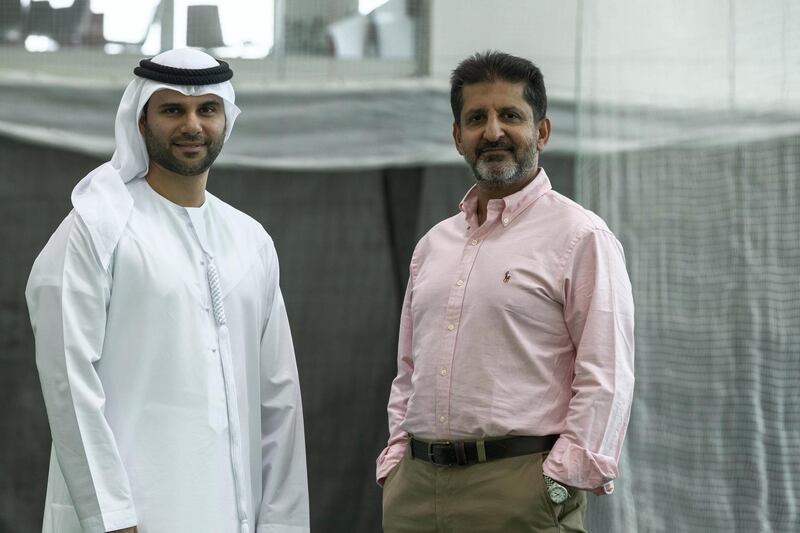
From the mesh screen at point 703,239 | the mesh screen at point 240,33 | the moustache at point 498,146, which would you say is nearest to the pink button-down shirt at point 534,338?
the moustache at point 498,146

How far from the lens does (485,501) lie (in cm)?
266

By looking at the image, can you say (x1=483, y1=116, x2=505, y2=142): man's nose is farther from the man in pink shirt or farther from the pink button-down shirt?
the pink button-down shirt

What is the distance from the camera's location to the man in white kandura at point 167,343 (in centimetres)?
259

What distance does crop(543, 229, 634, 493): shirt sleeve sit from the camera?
2547 mm

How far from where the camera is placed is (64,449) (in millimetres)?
2584

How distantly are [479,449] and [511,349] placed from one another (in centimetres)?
24

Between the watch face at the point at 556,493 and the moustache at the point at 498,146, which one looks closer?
the watch face at the point at 556,493

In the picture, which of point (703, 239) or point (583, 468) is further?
point (703, 239)

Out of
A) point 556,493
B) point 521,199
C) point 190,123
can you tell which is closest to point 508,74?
point 521,199

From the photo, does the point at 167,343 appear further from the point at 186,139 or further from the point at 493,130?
the point at 493,130

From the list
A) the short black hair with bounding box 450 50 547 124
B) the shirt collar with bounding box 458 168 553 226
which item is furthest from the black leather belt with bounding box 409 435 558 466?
the short black hair with bounding box 450 50 547 124

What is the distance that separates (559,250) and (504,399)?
363 millimetres

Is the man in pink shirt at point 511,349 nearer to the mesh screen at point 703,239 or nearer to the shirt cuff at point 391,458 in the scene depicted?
the shirt cuff at point 391,458

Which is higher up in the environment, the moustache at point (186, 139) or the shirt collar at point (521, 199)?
the moustache at point (186, 139)
